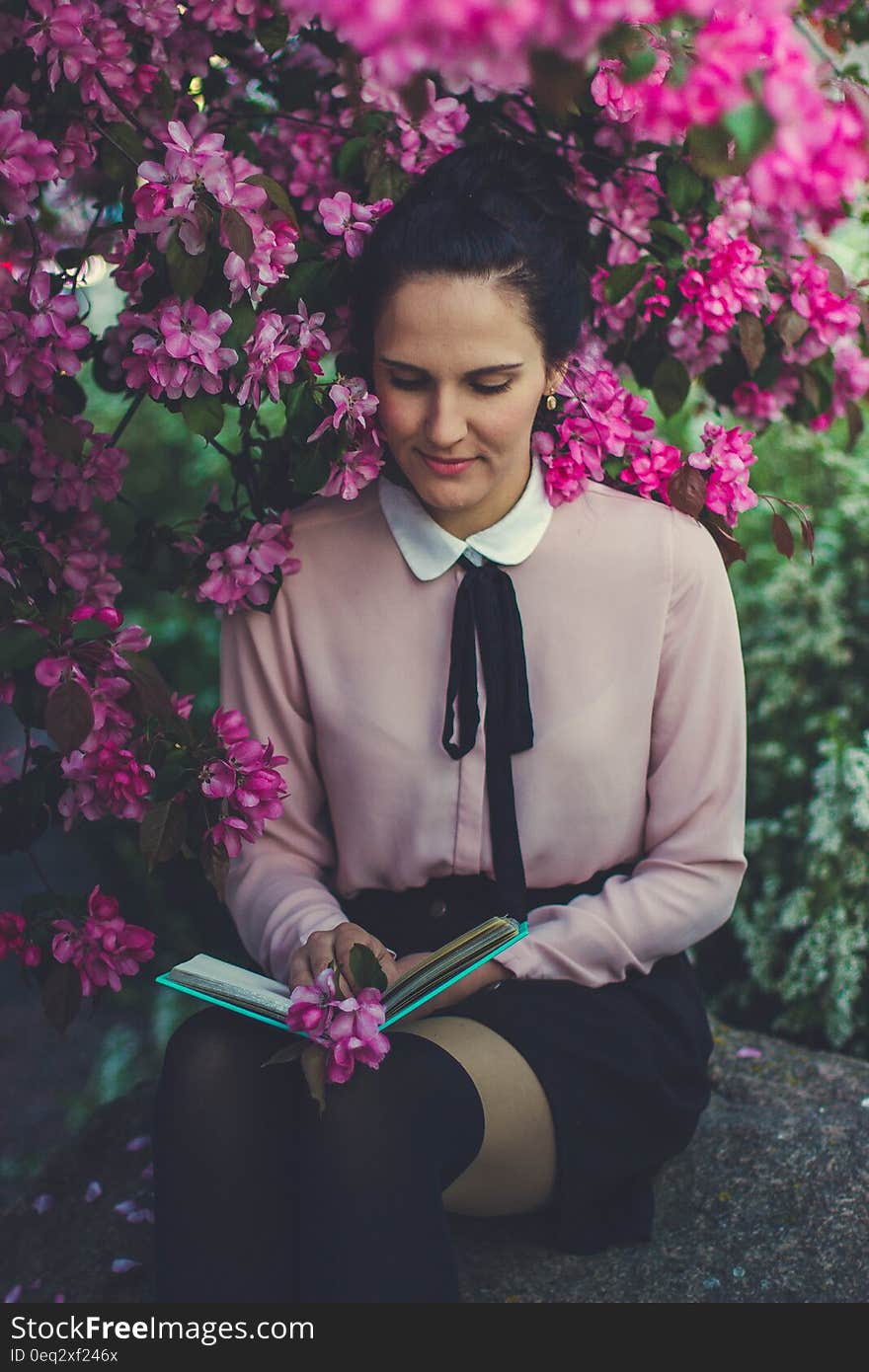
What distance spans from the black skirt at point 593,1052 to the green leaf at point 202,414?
754 mm

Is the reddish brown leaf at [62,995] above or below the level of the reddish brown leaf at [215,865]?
below

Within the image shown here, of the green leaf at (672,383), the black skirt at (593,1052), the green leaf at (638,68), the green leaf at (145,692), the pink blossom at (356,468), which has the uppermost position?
the green leaf at (638,68)

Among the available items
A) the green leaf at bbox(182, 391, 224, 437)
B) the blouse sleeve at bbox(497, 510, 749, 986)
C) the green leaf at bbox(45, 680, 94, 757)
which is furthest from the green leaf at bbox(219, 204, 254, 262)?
the blouse sleeve at bbox(497, 510, 749, 986)

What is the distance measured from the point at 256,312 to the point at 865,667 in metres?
1.68

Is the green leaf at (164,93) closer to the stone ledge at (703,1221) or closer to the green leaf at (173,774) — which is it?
the green leaf at (173,774)

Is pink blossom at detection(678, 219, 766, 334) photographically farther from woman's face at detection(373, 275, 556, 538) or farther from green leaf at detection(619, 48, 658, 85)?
green leaf at detection(619, 48, 658, 85)

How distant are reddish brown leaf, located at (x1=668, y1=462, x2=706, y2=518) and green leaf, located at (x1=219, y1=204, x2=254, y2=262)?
0.75m

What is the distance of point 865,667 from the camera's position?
282 centimetres

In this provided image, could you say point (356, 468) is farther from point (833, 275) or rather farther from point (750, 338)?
point (833, 275)

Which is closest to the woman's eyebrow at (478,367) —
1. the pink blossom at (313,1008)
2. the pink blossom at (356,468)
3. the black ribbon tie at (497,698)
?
the pink blossom at (356,468)

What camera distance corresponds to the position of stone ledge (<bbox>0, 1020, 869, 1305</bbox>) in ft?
6.12

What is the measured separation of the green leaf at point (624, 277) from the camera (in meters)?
1.92

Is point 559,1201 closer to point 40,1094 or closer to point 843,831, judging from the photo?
point 843,831

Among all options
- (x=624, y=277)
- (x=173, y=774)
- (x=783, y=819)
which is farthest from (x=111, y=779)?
(x=783, y=819)
